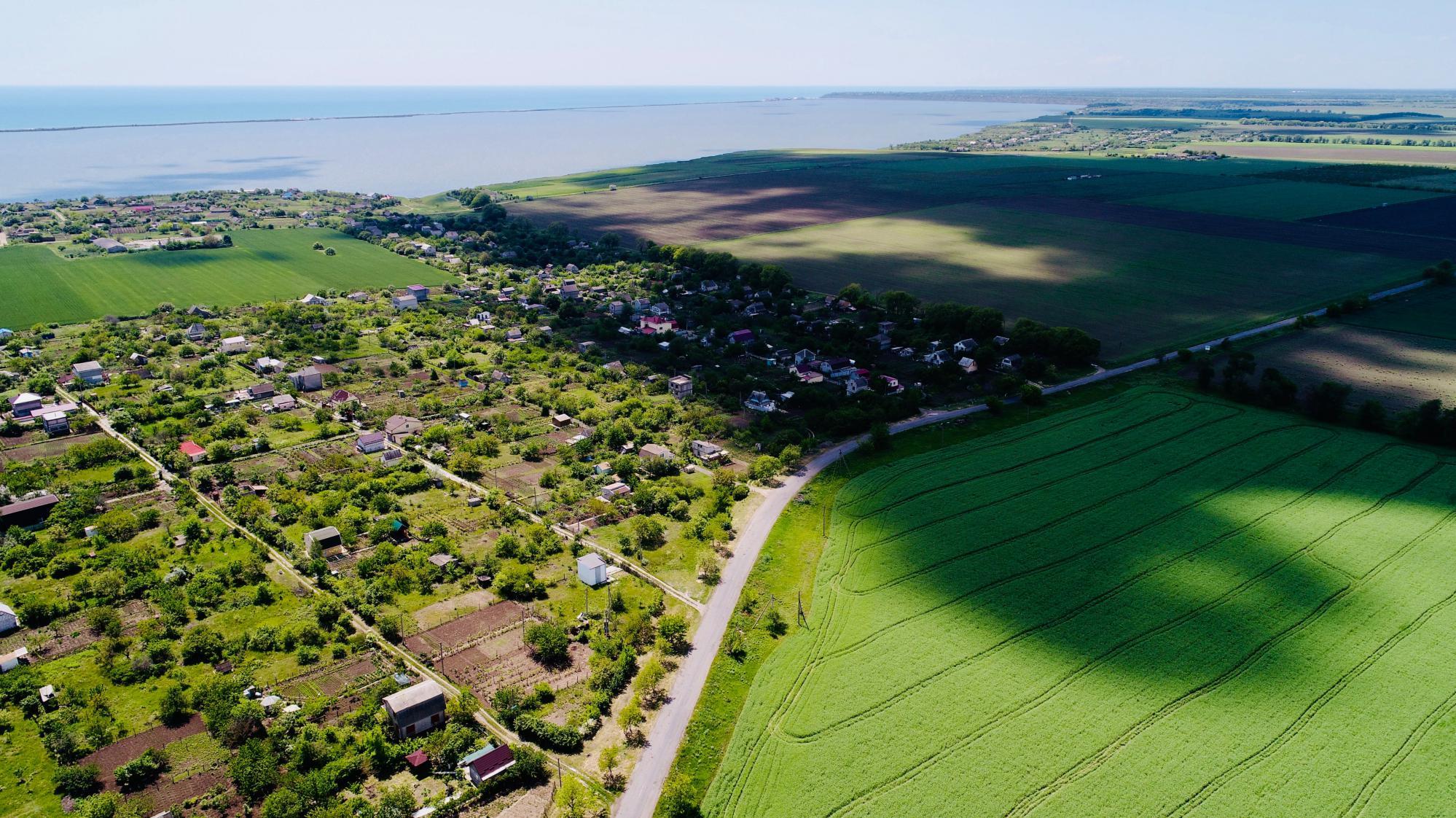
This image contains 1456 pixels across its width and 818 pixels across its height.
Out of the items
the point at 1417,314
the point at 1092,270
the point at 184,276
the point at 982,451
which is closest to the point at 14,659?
the point at 982,451

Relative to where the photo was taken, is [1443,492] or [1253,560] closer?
[1253,560]

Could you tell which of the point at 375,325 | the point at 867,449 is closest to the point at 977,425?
the point at 867,449

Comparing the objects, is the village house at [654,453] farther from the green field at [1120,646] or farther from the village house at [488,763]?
the village house at [488,763]

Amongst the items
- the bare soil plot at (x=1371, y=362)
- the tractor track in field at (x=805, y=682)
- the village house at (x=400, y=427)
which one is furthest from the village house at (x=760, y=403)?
the bare soil plot at (x=1371, y=362)

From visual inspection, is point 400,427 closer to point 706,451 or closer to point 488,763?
point 706,451

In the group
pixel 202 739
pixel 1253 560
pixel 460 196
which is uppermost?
pixel 460 196

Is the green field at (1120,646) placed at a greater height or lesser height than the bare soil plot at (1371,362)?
lesser

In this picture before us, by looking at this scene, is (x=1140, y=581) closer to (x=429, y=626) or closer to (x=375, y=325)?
(x=429, y=626)
